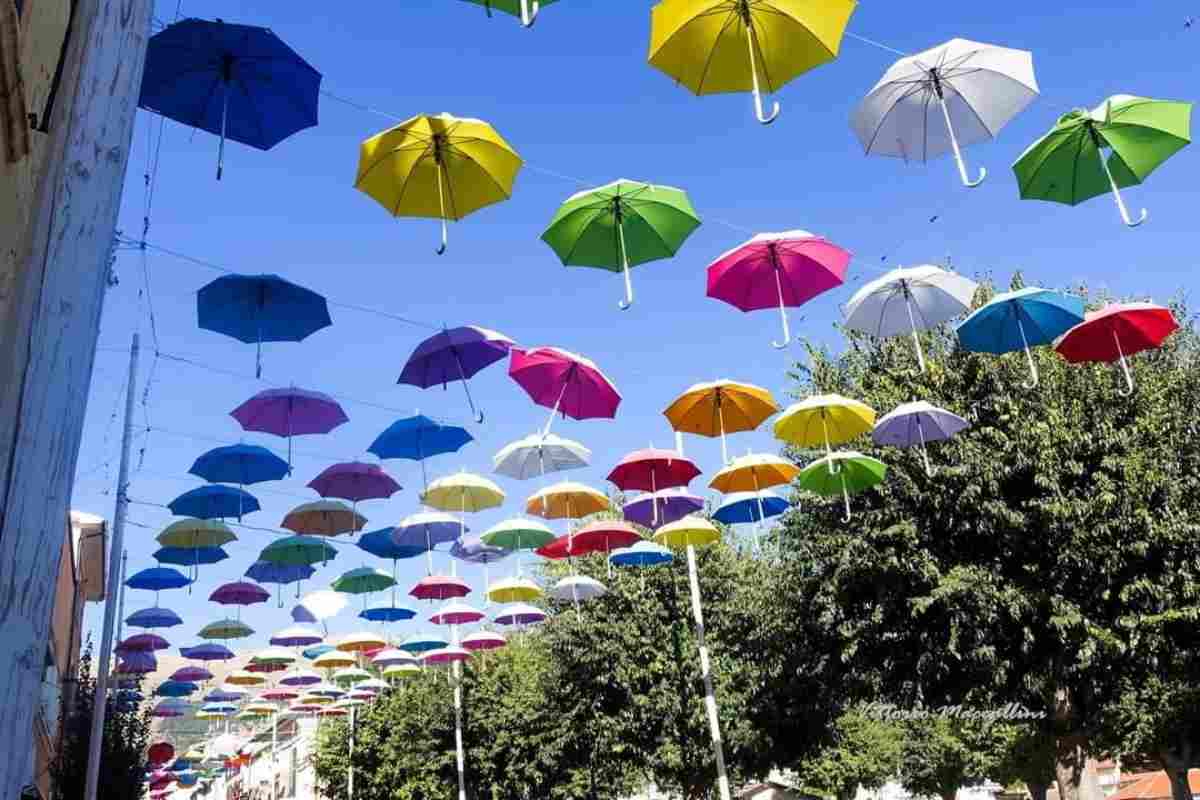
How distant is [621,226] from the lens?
995 cm

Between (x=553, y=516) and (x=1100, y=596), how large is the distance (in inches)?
364

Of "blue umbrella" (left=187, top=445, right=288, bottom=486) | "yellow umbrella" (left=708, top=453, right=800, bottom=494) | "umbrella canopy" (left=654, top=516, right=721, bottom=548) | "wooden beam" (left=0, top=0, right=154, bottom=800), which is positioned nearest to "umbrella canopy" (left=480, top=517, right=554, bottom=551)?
"umbrella canopy" (left=654, top=516, right=721, bottom=548)

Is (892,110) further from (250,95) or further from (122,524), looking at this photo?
(122,524)

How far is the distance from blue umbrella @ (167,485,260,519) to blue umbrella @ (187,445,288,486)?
825 mm

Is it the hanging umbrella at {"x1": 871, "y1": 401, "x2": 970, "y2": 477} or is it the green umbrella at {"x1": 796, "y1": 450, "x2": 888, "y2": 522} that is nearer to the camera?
the hanging umbrella at {"x1": 871, "y1": 401, "x2": 970, "y2": 477}

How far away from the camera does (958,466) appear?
50.9 feet

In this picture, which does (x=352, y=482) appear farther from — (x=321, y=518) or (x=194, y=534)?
(x=194, y=534)

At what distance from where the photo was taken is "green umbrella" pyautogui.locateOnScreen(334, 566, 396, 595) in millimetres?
20000

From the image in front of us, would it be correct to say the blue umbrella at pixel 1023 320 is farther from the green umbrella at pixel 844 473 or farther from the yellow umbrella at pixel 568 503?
the yellow umbrella at pixel 568 503

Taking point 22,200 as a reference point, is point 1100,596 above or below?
below

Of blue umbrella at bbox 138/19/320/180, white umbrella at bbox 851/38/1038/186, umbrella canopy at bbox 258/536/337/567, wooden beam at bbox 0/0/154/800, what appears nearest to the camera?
wooden beam at bbox 0/0/154/800

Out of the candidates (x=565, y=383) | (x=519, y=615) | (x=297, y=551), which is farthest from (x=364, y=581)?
→ (x=565, y=383)

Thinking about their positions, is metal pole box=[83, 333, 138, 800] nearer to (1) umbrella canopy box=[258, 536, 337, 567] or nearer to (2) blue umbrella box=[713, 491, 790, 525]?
(1) umbrella canopy box=[258, 536, 337, 567]

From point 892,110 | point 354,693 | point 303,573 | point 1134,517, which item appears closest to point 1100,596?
point 1134,517
